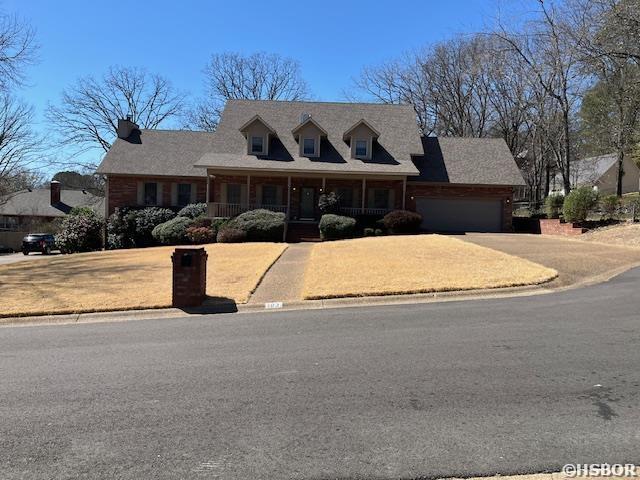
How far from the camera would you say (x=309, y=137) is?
2864 centimetres

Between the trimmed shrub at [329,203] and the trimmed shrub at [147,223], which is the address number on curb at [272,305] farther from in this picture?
the trimmed shrub at [147,223]

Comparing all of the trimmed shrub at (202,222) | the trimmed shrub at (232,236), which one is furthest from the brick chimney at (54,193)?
the trimmed shrub at (232,236)

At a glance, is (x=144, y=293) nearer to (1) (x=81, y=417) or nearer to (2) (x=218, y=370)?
(2) (x=218, y=370)

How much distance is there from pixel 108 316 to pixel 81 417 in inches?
221

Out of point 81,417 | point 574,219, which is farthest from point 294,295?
point 574,219

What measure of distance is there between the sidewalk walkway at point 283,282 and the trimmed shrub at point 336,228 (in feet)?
22.7

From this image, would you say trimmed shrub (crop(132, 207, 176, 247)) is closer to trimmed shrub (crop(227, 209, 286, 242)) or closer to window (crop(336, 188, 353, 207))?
trimmed shrub (crop(227, 209, 286, 242))

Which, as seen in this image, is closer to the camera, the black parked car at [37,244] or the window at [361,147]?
the window at [361,147]

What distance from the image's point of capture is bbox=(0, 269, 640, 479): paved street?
3531 millimetres

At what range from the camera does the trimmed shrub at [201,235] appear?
2448cm

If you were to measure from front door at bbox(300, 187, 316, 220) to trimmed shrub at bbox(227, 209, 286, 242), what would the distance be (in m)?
5.18

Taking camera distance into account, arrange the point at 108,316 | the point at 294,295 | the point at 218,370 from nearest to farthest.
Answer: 1. the point at 218,370
2. the point at 108,316
3. the point at 294,295

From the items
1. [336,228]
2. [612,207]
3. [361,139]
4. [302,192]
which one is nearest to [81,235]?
[302,192]

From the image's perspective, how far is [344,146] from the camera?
29.5m
